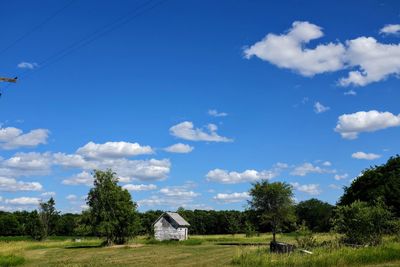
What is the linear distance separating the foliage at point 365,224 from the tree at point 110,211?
4321cm

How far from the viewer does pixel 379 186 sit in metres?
44.8

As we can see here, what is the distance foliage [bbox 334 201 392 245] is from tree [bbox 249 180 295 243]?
47859 mm

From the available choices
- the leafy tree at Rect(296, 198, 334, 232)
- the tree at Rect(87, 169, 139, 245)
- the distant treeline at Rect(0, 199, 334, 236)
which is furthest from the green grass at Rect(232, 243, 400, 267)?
the leafy tree at Rect(296, 198, 334, 232)

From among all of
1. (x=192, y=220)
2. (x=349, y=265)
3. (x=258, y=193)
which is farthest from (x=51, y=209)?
(x=349, y=265)

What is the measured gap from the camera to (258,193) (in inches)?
3066

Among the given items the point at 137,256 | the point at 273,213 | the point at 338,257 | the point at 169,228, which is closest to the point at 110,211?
the point at 169,228

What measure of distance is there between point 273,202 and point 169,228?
17699mm

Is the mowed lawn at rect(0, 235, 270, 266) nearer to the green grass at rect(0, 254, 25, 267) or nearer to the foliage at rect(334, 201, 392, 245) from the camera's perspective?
the green grass at rect(0, 254, 25, 267)

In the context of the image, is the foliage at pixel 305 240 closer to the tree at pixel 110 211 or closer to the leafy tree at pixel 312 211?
the tree at pixel 110 211

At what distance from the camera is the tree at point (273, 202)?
252 ft

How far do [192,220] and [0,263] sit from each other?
104 metres

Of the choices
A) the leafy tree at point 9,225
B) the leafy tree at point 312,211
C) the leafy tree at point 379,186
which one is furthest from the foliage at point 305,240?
the leafy tree at point 9,225

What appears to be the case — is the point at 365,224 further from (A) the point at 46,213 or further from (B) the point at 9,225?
(B) the point at 9,225

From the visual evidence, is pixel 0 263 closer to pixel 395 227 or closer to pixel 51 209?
pixel 395 227
